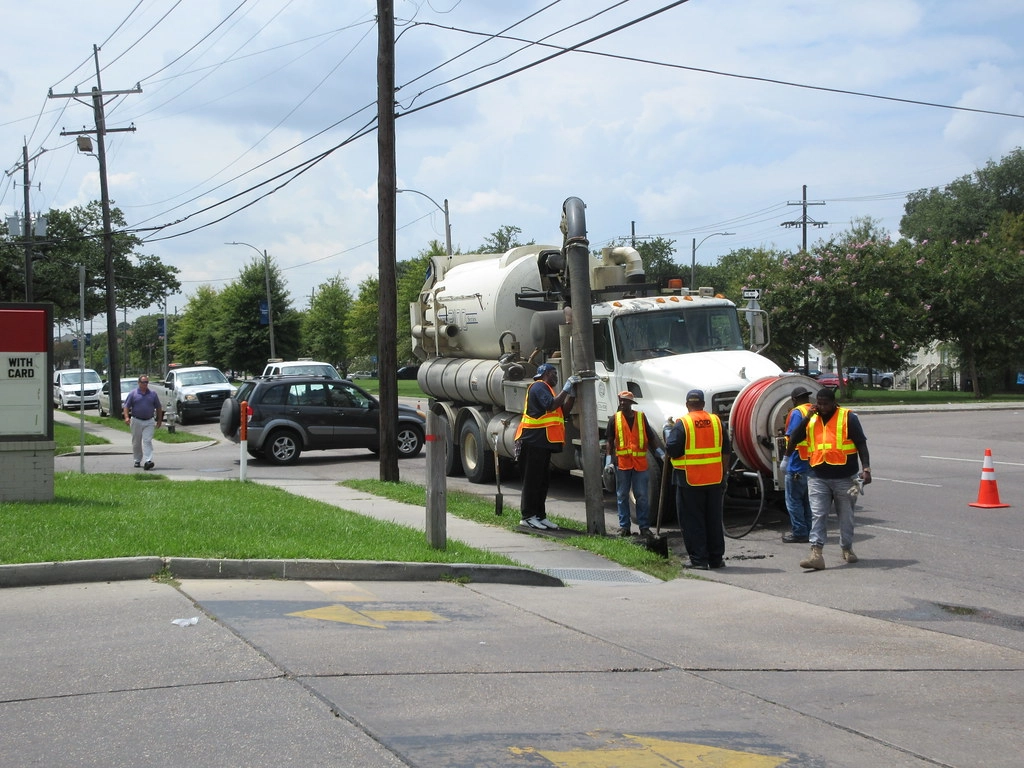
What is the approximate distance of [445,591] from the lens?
8953mm

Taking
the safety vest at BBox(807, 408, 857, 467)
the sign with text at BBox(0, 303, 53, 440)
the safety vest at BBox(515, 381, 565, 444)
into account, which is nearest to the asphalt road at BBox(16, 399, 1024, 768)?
the safety vest at BBox(807, 408, 857, 467)

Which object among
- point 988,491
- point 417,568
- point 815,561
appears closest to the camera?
point 417,568

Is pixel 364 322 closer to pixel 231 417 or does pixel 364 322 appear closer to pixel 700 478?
pixel 231 417

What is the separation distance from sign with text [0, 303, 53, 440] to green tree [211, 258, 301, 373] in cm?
5545

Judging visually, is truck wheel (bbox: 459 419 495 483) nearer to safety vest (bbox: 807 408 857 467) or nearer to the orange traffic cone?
the orange traffic cone

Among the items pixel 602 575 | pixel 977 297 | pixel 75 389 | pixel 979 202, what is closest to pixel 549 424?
pixel 602 575

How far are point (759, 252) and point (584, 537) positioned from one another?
37.3 m

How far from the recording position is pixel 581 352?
39.4 feet

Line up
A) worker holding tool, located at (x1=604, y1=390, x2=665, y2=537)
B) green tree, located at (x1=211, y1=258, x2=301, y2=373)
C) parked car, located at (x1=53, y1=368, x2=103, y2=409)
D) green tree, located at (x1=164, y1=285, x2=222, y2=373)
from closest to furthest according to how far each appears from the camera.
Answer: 1. worker holding tool, located at (x1=604, y1=390, x2=665, y2=537)
2. parked car, located at (x1=53, y1=368, x2=103, y2=409)
3. green tree, located at (x1=211, y1=258, x2=301, y2=373)
4. green tree, located at (x1=164, y1=285, x2=222, y2=373)

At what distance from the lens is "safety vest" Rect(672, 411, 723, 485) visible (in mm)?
10492

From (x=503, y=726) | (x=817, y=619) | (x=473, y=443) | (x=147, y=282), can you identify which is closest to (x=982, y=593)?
(x=817, y=619)

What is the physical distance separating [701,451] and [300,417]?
1272 cm

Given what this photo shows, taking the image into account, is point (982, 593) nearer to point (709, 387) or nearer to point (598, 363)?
point (709, 387)

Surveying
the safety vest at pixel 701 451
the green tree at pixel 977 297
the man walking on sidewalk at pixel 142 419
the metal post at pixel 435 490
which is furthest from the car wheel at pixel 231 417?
the green tree at pixel 977 297
